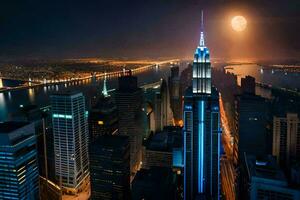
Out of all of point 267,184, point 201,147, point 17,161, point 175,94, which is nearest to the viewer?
point 17,161

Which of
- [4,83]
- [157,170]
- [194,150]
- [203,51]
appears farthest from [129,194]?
[4,83]

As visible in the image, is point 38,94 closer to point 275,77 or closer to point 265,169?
point 275,77

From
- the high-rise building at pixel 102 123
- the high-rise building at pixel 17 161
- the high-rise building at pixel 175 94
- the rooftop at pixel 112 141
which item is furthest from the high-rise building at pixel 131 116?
the high-rise building at pixel 17 161

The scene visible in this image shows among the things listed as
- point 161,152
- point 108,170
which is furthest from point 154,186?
point 161,152

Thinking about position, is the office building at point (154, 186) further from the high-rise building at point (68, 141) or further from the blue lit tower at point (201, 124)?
the high-rise building at point (68, 141)

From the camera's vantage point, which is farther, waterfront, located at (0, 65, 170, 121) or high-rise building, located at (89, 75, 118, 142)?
waterfront, located at (0, 65, 170, 121)

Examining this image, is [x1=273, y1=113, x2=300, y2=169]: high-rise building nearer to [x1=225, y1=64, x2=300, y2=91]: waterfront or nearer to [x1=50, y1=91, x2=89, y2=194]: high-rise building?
[x1=225, y1=64, x2=300, y2=91]: waterfront

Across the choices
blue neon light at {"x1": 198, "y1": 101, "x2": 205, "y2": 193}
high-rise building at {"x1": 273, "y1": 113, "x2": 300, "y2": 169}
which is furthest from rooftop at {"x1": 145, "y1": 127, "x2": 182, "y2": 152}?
high-rise building at {"x1": 273, "y1": 113, "x2": 300, "y2": 169}
